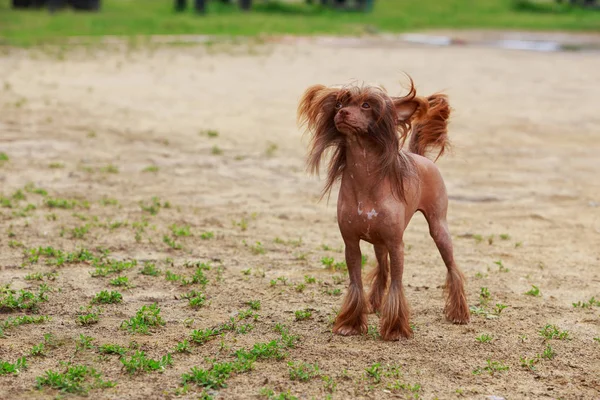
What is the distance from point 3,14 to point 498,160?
2306 cm

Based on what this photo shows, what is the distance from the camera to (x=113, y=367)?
15.7ft

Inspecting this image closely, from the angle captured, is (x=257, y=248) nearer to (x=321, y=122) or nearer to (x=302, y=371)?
(x=321, y=122)

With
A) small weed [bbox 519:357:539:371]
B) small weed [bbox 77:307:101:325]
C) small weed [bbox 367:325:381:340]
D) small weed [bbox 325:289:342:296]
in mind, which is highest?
small weed [bbox 519:357:539:371]

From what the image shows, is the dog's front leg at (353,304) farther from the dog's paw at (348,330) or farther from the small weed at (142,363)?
the small weed at (142,363)

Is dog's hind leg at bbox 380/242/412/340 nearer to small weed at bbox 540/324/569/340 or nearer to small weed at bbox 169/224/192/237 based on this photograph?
small weed at bbox 540/324/569/340

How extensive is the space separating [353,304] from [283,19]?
88.6 feet

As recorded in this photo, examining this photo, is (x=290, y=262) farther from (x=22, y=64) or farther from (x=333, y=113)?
(x=22, y=64)

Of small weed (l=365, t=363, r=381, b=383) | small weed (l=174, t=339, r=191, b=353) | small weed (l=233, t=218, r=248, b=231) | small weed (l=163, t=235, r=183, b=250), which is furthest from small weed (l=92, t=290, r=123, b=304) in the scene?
small weed (l=233, t=218, r=248, b=231)

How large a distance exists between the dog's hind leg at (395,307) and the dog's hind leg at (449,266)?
35cm

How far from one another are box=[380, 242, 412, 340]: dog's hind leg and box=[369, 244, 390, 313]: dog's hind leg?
14.9 inches

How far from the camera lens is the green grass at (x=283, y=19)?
25641mm

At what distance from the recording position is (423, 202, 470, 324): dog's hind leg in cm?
540

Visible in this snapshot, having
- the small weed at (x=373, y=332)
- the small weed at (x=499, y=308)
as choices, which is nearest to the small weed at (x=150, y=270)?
the small weed at (x=373, y=332)

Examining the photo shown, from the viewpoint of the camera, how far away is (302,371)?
4.73m
